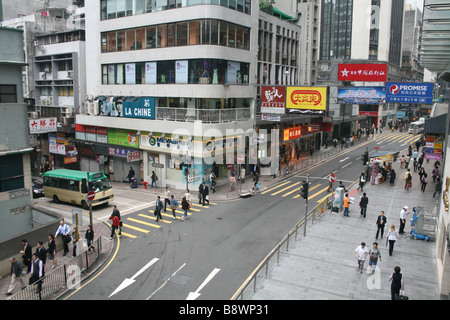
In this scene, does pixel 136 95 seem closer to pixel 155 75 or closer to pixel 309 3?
pixel 155 75

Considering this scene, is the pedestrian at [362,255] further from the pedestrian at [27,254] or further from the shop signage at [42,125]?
the shop signage at [42,125]

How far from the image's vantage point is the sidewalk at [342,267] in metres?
13.5

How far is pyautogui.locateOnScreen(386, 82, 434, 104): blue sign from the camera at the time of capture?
80.8ft

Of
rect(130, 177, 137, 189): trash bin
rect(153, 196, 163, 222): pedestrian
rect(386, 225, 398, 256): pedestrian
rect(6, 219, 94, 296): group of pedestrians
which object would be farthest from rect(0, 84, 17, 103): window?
rect(386, 225, 398, 256): pedestrian

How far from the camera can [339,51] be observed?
4060 inches

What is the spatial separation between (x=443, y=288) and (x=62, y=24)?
1967 inches

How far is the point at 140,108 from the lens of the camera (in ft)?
108

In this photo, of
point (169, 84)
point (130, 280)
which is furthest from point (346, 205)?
point (169, 84)

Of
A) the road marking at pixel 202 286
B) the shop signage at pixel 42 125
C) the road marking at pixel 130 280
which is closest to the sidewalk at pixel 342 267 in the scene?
the road marking at pixel 202 286

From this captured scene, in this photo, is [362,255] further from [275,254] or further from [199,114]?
[199,114]

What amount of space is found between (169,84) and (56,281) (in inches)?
813

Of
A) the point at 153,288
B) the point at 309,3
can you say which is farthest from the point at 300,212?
the point at 309,3

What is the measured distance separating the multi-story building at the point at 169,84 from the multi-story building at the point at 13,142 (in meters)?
11.7

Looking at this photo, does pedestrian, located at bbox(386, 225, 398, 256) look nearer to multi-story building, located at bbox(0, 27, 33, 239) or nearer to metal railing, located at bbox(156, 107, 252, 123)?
metal railing, located at bbox(156, 107, 252, 123)
